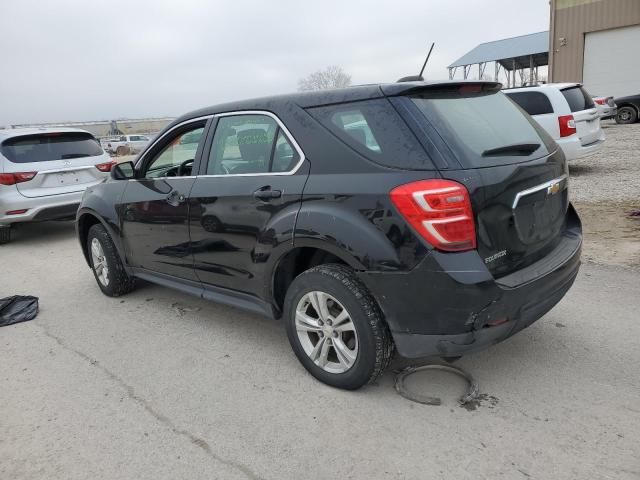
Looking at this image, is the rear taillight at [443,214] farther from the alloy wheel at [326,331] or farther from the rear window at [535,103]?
the rear window at [535,103]

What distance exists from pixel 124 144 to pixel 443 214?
42304 millimetres

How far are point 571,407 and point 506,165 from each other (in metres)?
1.34

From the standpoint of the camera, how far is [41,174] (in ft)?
23.6

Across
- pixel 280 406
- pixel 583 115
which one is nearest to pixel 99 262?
pixel 280 406

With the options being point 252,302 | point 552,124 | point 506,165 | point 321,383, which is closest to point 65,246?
point 252,302

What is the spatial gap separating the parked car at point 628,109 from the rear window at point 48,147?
60.6 ft

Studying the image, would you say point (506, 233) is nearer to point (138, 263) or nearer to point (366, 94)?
point (366, 94)

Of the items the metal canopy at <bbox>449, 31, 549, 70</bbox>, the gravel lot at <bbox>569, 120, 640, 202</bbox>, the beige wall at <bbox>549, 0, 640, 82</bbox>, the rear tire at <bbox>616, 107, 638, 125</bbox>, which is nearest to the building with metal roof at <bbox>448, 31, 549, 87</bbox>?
the metal canopy at <bbox>449, 31, 549, 70</bbox>

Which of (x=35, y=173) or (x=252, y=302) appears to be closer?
(x=252, y=302)

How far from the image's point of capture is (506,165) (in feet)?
8.79

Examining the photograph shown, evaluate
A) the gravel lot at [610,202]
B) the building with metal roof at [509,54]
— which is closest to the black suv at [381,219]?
the gravel lot at [610,202]

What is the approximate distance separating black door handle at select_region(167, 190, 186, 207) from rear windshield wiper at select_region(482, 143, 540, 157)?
2.18 meters

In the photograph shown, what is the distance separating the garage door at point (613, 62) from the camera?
22.4m

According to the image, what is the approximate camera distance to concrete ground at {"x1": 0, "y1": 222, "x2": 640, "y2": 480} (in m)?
2.41
